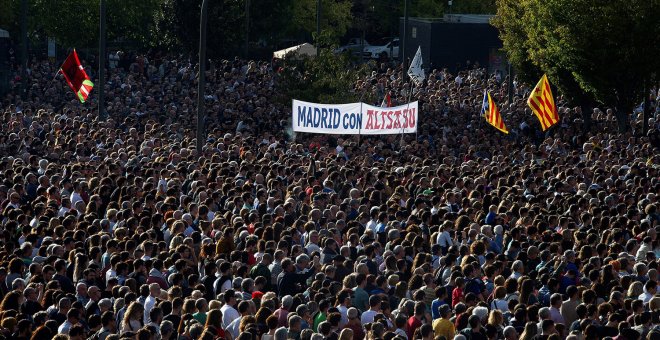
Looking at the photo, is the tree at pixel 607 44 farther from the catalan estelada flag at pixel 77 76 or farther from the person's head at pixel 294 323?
the person's head at pixel 294 323

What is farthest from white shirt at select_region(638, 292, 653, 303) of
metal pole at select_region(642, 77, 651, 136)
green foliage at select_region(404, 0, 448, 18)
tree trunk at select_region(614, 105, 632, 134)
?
green foliage at select_region(404, 0, 448, 18)

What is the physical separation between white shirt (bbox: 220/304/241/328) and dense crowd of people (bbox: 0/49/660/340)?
1 cm

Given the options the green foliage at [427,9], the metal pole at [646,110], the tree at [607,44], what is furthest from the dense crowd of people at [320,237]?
the green foliage at [427,9]

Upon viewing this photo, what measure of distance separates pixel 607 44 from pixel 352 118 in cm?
919

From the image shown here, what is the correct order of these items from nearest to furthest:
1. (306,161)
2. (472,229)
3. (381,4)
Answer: (472,229), (306,161), (381,4)

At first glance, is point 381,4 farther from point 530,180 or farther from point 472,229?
point 472,229

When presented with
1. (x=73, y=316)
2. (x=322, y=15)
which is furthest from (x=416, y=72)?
(x=73, y=316)

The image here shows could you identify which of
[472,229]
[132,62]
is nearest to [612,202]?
[472,229]

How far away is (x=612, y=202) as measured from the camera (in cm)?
2191

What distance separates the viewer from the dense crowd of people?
13789 mm

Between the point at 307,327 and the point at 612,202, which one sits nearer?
the point at 307,327

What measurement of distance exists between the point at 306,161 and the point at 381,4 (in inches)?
1815

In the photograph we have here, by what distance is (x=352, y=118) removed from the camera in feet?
94.6

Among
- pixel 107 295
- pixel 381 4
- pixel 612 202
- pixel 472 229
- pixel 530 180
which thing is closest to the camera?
pixel 107 295
